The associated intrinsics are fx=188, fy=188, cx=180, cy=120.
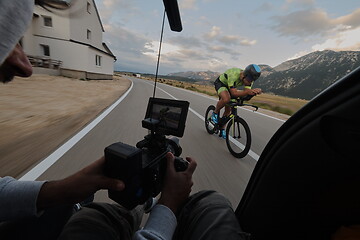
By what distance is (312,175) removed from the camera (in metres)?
0.81

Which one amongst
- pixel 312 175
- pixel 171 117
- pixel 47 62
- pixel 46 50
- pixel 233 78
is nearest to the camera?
pixel 312 175

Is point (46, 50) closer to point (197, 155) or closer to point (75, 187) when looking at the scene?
point (197, 155)

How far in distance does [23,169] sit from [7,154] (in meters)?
0.70

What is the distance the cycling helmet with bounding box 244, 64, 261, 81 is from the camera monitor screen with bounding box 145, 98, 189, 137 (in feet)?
9.62

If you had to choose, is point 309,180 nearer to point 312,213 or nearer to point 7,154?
point 312,213

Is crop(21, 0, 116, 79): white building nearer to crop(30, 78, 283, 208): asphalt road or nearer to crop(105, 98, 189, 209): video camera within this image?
crop(30, 78, 283, 208): asphalt road

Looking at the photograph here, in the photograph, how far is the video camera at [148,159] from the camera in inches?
28.5

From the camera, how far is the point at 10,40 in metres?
0.59

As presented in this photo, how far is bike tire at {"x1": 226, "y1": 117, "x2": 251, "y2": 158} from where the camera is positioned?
357 centimetres

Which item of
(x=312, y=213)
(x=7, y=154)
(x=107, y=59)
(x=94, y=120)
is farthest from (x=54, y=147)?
(x=107, y=59)

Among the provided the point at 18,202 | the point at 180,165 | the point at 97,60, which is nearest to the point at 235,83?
the point at 180,165

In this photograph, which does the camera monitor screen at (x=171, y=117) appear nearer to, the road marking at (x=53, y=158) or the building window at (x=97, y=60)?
the road marking at (x=53, y=158)

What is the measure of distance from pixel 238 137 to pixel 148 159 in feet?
10.6

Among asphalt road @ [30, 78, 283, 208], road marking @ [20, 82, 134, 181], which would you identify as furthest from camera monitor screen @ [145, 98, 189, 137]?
road marking @ [20, 82, 134, 181]
